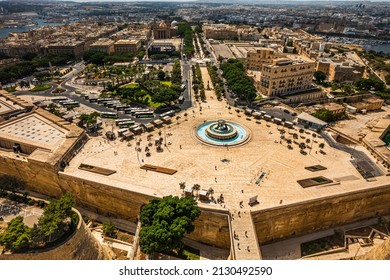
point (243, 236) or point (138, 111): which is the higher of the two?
point (138, 111)

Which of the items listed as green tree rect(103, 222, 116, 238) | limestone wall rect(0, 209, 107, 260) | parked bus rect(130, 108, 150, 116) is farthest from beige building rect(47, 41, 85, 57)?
limestone wall rect(0, 209, 107, 260)

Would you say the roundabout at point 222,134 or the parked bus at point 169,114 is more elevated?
the parked bus at point 169,114

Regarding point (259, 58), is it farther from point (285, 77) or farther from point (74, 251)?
point (74, 251)

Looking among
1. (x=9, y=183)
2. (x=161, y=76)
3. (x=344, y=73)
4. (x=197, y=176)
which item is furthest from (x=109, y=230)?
(x=344, y=73)

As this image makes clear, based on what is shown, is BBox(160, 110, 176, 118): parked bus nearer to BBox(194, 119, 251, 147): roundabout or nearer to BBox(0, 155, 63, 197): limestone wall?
BBox(194, 119, 251, 147): roundabout

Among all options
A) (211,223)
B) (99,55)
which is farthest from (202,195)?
(99,55)

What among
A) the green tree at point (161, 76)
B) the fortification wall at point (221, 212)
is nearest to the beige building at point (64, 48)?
the green tree at point (161, 76)

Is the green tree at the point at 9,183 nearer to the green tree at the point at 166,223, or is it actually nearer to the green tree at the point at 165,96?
the green tree at the point at 166,223

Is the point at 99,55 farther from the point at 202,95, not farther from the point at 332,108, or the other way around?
the point at 332,108
